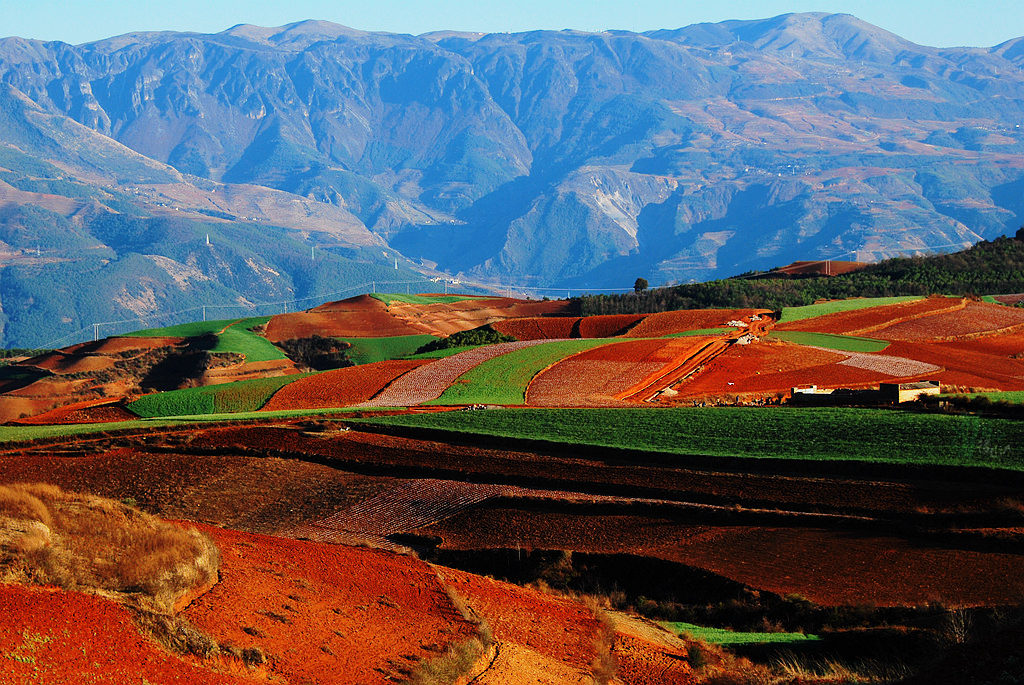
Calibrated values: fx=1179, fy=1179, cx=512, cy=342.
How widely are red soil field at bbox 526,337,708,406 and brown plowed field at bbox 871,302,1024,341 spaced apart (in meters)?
14.1

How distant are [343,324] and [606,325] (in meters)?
37.2

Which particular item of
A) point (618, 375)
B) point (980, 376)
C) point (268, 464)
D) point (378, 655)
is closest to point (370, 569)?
point (378, 655)

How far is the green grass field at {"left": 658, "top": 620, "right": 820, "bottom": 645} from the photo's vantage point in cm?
2445

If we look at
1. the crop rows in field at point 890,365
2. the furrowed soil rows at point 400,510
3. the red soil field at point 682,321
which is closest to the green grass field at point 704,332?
the red soil field at point 682,321

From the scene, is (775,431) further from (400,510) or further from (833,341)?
(833,341)

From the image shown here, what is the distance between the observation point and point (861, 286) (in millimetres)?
114750

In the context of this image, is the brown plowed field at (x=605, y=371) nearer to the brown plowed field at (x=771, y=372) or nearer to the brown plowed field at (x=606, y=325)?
the brown plowed field at (x=771, y=372)

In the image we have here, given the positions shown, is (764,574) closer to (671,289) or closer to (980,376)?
(980,376)

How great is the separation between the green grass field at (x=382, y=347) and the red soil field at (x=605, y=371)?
33620 millimetres

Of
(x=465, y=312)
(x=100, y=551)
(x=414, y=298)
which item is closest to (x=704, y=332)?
(x=465, y=312)

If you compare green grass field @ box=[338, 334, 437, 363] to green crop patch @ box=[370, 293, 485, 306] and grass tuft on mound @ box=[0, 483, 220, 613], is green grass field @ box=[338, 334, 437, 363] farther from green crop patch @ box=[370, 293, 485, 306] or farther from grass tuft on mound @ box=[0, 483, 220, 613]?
grass tuft on mound @ box=[0, 483, 220, 613]

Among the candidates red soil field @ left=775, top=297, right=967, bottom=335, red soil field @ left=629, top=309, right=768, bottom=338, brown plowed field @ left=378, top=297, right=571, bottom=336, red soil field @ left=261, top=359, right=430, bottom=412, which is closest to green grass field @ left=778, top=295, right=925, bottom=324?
red soil field @ left=775, top=297, right=967, bottom=335

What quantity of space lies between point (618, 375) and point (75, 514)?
43376mm

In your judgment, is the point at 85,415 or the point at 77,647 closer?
the point at 77,647
